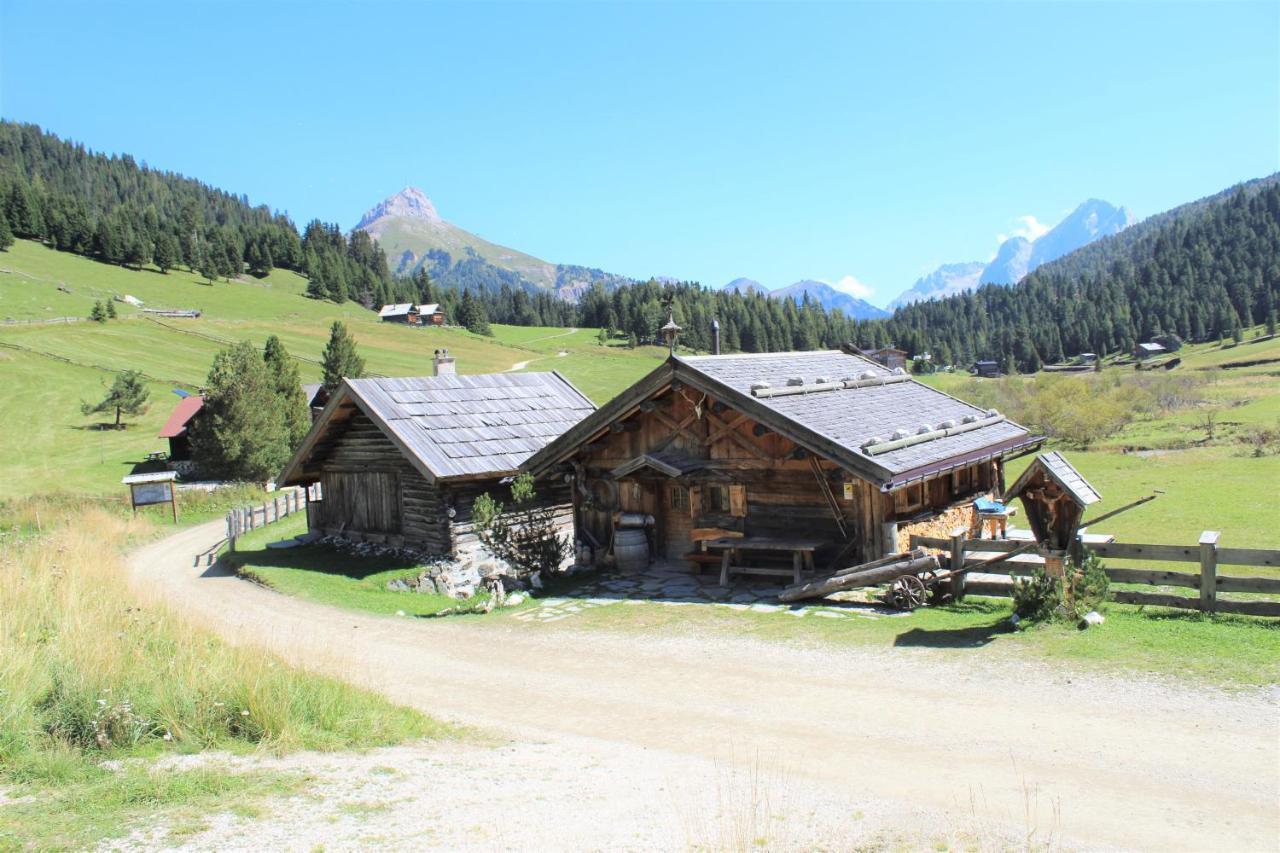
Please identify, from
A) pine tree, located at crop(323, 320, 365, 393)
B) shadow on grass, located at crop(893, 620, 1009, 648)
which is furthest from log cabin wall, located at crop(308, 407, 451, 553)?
pine tree, located at crop(323, 320, 365, 393)

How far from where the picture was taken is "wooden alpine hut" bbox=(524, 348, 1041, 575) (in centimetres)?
1631

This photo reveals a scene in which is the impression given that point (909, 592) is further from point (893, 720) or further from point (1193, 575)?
point (893, 720)

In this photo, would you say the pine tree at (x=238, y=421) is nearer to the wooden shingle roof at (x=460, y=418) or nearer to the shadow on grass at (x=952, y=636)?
the wooden shingle roof at (x=460, y=418)

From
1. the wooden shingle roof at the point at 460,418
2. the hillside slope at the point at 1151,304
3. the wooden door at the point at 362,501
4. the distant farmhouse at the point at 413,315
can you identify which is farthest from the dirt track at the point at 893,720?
the hillside slope at the point at 1151,304

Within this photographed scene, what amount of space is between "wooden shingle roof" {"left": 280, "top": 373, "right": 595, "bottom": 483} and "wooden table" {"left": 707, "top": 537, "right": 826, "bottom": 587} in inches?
240

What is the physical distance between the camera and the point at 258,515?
1289 inches

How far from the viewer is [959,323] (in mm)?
190500

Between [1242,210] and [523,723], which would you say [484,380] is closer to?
[523,723]

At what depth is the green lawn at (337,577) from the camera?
58.8ft

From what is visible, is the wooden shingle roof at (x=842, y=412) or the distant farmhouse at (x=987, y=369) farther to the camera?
the distant farmhouse at (x=987, y=369)

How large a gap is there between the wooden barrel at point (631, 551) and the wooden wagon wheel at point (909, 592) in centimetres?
631

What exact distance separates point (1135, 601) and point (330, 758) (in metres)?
11.4

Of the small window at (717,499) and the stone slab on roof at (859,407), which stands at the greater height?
the stone slab on roof at (859,407)

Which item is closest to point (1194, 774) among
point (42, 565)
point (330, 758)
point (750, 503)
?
point (330, 758)
